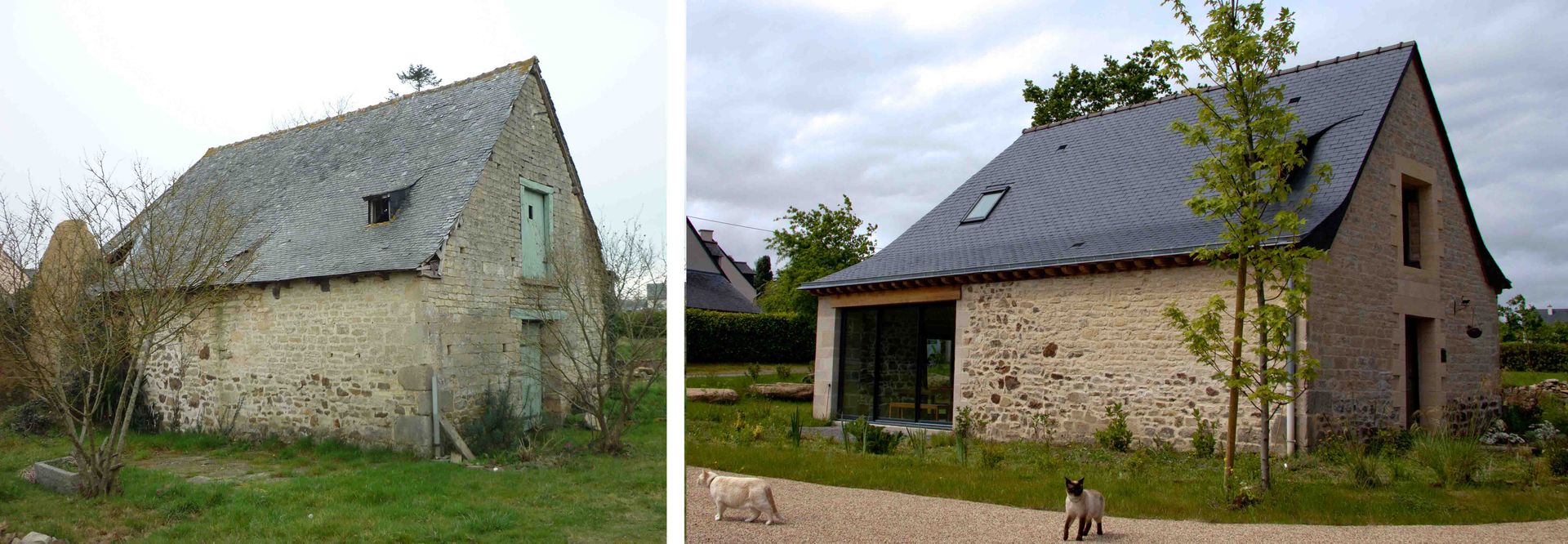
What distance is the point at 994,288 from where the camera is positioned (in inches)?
357

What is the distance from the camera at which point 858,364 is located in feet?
34.1

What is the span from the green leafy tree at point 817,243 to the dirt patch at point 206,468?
30.0 ft

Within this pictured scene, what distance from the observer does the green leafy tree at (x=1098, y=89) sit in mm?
15570

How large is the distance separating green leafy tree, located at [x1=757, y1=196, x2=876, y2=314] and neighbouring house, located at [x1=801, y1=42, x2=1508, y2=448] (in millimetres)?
1777

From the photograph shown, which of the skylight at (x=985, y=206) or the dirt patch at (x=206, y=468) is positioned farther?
the skylight at (x=985, y=206)

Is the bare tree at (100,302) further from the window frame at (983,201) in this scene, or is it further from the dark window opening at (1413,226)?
the dark window opening at (1413,226)

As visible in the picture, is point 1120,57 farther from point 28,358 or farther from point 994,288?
point 28,358

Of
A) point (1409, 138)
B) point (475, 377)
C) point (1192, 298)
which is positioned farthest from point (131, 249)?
point (1409, 138)

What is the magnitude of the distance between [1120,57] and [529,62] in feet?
46.2


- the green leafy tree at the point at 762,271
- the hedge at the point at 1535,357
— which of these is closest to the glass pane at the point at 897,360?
the hedge at the point at 1535,357

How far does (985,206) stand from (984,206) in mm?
11

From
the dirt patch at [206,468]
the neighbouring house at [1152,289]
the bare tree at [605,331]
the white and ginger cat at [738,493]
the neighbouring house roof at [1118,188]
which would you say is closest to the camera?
the dirt patch at [206,468]

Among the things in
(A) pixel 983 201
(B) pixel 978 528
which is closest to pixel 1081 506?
(B) pixel 978 528

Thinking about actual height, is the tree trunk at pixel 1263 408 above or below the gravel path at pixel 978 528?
above
